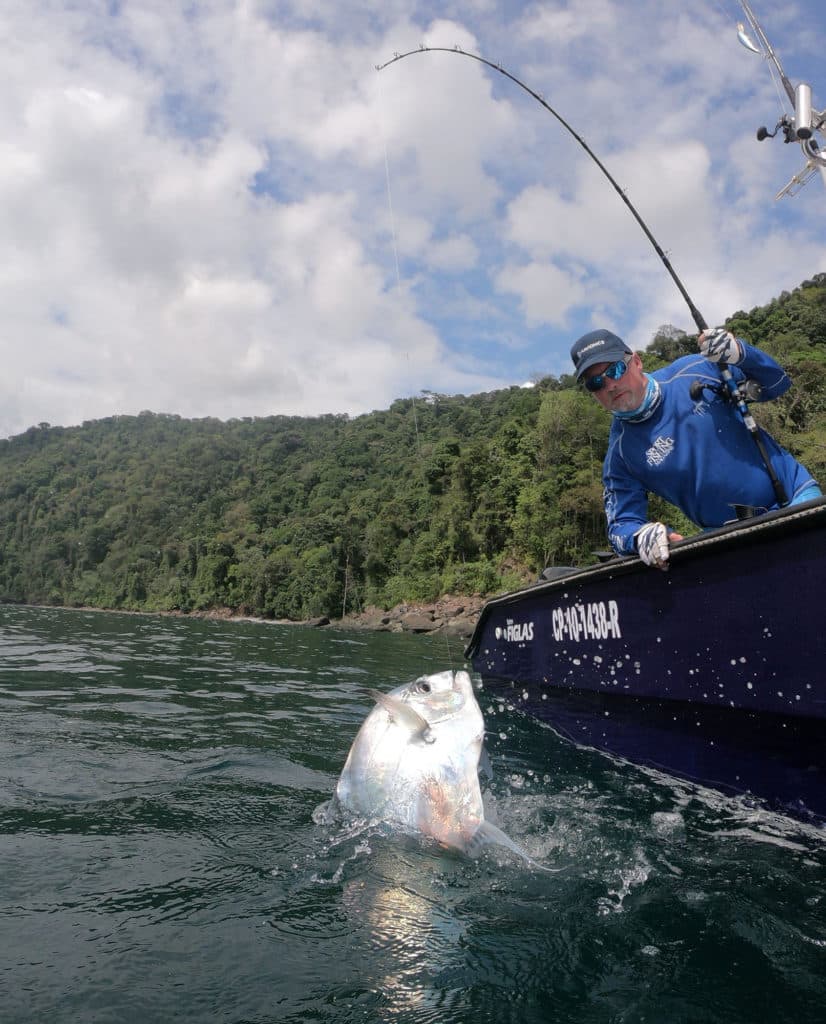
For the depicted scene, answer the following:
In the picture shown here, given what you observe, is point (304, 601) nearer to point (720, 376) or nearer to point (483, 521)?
point (483, 521)

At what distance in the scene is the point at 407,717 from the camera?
8.73 feet

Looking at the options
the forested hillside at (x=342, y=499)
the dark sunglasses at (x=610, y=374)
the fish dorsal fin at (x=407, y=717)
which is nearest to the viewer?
the fish dorsal fin at (x=407, y=717)

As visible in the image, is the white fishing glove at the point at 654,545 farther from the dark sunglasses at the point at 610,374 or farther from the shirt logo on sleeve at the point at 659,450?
the dark sunglasses at the point at 610,374

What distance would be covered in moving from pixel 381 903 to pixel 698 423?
10.8 feet

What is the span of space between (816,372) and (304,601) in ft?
138

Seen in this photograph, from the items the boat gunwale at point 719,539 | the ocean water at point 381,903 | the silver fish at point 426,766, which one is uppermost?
the boat gunwale at point 719,539

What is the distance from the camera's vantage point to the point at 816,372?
119 feet

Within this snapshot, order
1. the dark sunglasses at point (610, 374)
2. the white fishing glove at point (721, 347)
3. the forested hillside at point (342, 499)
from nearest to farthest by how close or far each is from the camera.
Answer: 1. the white fishing glove at point (721, 347)
2. the dark sunglasses at point (610, 374)
3. the forested hillside at point (342, 499)

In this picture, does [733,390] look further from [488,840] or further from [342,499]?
[342,499]

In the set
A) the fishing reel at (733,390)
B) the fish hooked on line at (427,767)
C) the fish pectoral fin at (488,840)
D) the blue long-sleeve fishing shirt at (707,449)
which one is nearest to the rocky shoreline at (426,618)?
the blue long-sleeve fishing shirt at (707,449)

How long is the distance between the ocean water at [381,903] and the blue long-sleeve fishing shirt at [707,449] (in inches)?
70.8

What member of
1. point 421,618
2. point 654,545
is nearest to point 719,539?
point 654,545

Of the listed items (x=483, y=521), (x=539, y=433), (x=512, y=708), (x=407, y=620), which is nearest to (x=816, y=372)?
(x=539, y=433)

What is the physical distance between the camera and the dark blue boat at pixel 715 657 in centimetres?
290
